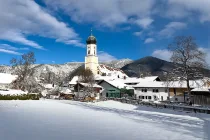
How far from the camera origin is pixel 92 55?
118188 millimetres

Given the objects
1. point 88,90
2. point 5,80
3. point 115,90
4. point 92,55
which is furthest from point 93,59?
point 88,90

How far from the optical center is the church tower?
117125 millimetres

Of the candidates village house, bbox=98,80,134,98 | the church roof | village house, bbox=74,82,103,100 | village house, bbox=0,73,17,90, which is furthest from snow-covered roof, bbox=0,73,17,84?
the church roof

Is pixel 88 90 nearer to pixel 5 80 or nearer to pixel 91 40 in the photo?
pixel 5 80

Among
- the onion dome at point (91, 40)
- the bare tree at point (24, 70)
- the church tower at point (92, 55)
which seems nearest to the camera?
the bare tree at point (24, 70)

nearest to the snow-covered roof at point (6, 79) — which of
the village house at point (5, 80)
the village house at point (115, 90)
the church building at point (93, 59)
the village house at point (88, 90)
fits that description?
the village house at point (5, 80)

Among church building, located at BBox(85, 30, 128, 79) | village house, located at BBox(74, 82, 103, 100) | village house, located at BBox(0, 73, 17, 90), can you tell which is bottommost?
village house, located at BBox(74, 82, 103, 100)

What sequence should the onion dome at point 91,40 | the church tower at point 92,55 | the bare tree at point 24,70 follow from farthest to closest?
the onion dome at point 91,40 < the church tower at point 92,55 < the bare tree at point 24,70

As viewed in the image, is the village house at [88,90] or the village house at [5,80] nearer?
the village house at [88,90]

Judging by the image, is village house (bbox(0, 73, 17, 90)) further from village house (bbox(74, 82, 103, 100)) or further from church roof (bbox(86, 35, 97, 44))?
church roof (bbox(86, 35, 97, 44))

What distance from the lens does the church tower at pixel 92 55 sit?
117 meters

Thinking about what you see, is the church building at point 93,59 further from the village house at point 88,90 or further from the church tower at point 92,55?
the village house at point 88,90

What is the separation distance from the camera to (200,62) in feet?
124

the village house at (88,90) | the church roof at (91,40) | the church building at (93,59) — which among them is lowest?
the village house at (88,90)
